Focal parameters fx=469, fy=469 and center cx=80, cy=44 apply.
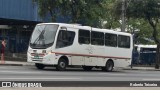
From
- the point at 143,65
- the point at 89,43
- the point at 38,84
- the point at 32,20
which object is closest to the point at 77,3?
the point at 89,43

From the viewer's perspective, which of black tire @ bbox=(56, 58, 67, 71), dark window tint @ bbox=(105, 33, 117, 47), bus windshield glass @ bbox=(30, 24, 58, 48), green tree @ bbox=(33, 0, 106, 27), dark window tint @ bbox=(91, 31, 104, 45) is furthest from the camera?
green tree @ bbox=(33, 0, 106, 27)

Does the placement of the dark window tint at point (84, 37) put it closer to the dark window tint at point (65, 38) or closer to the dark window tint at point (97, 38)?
the dark window tint at point (97, 38)

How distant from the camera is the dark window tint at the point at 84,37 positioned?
98.9ft

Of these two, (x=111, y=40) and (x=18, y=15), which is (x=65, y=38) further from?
(x=18, y=15)

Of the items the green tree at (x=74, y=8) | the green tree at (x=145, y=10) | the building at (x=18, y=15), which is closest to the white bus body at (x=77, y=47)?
the green tree at (x=74, y=8)

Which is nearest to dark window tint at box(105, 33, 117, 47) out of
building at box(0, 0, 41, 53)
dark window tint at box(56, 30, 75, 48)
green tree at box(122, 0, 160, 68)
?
dark window tint at box(56, 30, 75, 48)

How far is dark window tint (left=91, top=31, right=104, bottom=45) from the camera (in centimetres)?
3136

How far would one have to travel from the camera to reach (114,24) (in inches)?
2255

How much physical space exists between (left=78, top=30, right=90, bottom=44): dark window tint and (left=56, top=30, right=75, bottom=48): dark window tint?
0.94 m

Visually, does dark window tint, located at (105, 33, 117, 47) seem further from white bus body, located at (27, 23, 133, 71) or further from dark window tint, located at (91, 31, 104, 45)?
dark window tint, located at (91, 31, 104, 45)

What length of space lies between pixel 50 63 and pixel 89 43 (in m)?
4.11

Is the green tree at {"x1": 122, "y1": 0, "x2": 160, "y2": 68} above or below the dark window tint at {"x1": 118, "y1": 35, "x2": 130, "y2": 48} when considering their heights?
above

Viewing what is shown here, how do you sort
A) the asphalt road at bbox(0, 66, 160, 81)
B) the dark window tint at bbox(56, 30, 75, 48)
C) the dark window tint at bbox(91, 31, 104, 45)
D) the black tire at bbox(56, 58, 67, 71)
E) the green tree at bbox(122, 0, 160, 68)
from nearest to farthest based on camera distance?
the asphalt road at bbox(0, 66, 160, 81), the dark window tint at bbox(56, 30, 75, 48), the black tire at bbox(56, 58, 67, 71), the dark window tint at bbox(91, 31, 104, 45), the green tree at bbox(122, 0, 160, 68)

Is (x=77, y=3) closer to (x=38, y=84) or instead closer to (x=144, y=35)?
(x=144, y=35)
